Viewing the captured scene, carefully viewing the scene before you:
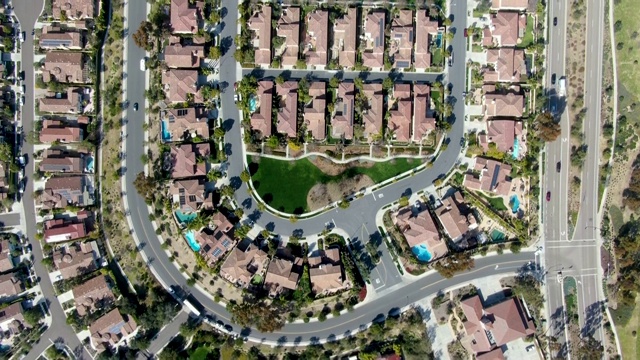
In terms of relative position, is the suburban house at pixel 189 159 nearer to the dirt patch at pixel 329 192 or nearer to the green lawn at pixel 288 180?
the green lawn at pixel 288 180

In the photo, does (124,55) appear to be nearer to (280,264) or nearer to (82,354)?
(280,264)

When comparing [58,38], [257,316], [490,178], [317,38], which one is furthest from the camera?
[317,38]

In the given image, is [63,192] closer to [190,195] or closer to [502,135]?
[190,195]

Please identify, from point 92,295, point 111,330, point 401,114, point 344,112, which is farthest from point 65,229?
point 401,114

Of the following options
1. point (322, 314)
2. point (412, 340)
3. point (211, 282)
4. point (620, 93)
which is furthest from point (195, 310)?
point (620, 93)

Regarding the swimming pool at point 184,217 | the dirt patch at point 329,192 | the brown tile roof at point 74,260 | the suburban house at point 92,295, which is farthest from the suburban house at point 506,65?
the brown tile roof at point 74,260

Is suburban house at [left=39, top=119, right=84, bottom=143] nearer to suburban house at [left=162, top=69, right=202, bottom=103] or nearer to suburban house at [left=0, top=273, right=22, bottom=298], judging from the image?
suburban house at [left=162, top=69, right=202, bottom=103]
